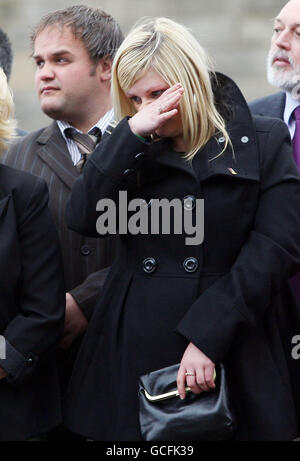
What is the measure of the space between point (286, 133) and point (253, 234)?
34 centimetres

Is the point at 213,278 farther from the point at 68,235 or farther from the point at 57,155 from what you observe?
the point at 57,155

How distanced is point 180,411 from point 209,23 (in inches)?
303

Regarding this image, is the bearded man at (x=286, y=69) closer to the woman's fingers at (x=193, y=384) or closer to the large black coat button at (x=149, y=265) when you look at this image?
the large black coat button at (x=149, y=265)

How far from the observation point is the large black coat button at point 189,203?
2.76 meters

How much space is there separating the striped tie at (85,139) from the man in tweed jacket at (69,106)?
0.02m

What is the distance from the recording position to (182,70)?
2.76 m

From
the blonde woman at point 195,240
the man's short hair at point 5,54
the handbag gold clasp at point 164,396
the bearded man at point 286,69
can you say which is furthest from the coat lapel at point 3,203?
the man's short hair at point 5,54

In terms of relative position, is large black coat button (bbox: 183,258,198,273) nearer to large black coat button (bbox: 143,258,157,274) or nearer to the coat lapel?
large black coat button (bbox: 143,258,157,274)

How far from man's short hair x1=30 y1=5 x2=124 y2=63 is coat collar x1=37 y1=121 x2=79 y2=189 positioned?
1.05 feet

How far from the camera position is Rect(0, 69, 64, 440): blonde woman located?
2.81 metres

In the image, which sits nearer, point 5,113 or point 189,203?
point 189,203

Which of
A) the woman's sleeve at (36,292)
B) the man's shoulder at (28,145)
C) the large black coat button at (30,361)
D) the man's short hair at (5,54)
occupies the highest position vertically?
the man's short hair at (5,54)

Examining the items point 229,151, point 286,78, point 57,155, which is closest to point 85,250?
point 57,155

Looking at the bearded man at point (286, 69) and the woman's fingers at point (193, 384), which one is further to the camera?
the bearded man at point (286, 69)
